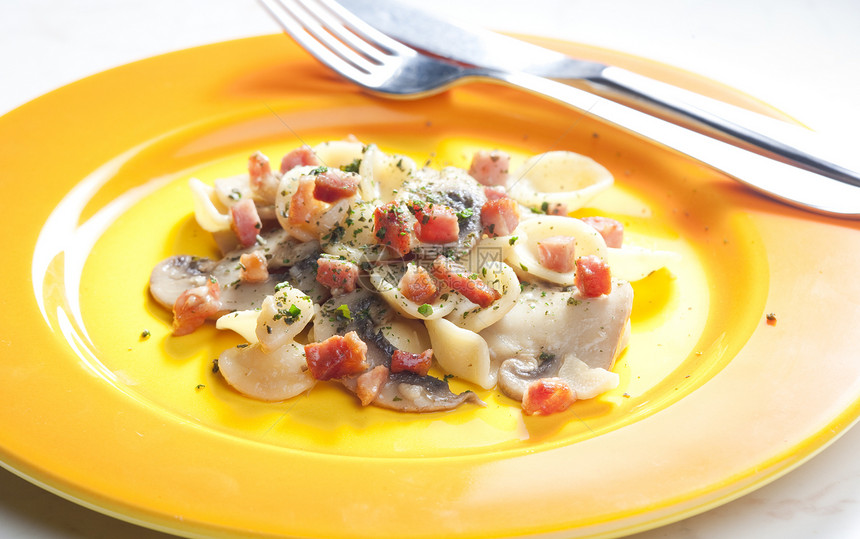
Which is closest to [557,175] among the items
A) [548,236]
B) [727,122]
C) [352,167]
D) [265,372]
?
[548,236]

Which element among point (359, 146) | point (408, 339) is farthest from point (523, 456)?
point (359, 146)

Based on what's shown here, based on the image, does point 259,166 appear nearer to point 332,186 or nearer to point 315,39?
point 332,186

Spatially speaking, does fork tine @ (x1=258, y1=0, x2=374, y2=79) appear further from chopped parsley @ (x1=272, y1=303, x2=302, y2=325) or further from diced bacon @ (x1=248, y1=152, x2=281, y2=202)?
chopped parsley @ (x1=272, y1=303, x2=302, y2=325)

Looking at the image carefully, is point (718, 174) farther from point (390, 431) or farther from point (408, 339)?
point (390, 431)

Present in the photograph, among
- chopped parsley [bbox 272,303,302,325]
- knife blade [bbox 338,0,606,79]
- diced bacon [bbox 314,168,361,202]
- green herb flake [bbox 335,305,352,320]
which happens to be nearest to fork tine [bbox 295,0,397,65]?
knife blade [bbox 338,0,606,79]

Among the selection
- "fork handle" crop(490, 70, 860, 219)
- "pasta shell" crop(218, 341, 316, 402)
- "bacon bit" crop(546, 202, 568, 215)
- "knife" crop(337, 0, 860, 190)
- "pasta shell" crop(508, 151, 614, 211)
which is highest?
"knife" crop(337, 0, 860, 190)
